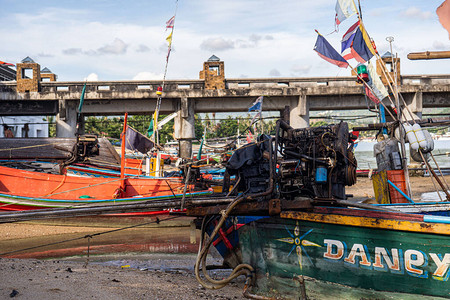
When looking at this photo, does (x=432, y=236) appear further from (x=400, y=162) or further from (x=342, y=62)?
(x=342, y=62)

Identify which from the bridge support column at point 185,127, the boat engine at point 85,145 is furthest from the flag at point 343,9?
the bridge support column at point 185,127

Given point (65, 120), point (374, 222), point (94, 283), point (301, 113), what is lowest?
point (94, 283)

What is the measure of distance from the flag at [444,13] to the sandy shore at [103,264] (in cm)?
571

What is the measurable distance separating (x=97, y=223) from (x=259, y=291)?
945 cm

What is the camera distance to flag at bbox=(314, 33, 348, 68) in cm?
1144

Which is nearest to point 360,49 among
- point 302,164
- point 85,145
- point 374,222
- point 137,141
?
point 302,164

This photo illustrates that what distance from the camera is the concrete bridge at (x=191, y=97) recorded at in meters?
24.2

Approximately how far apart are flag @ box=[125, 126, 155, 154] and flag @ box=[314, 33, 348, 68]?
8.91 m

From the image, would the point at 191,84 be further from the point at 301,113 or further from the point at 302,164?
the point at 302,164

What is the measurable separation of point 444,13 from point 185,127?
1822 cm

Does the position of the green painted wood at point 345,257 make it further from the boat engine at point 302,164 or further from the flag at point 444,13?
the flag at point 444,13

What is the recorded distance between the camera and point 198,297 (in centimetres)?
746

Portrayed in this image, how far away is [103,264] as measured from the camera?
10383 millimetres

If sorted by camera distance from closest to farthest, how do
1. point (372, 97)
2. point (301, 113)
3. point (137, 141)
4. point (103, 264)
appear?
point (103, 264), point (372, 97), point (137, 141), point (301, 113)
